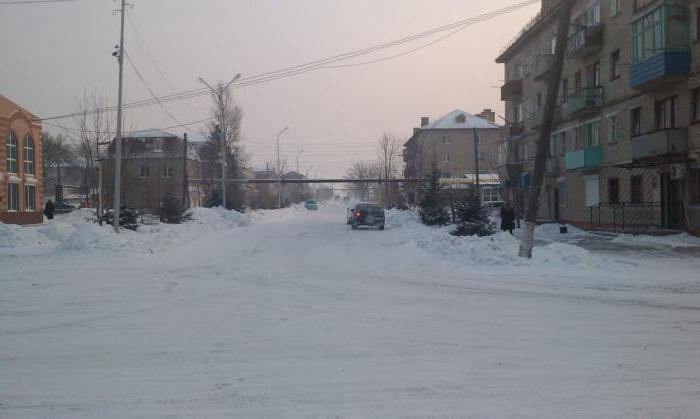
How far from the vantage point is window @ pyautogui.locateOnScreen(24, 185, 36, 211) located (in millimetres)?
36494

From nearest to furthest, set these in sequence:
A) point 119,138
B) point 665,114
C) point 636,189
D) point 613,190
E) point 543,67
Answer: point 119,138 < point 665,114 < point 636,189 < point 613,190 < point 543,67

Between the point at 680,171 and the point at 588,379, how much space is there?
69.7 feet

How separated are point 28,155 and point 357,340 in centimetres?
3610

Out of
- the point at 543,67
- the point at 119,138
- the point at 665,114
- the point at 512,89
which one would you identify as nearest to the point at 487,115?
the point at 512,89

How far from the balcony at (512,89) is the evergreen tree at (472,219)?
2400cm

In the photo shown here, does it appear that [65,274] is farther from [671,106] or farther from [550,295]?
[671,106]

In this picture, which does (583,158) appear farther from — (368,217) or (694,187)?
(368,217)

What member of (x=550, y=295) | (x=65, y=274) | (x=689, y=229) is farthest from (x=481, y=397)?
(x=689, y=229)

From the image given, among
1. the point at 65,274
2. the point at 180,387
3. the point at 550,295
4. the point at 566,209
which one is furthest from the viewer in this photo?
the point at 566,209

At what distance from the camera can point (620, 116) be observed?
1155 inches

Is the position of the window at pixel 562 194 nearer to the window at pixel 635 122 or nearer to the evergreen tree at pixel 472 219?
the window at pixel 635 122

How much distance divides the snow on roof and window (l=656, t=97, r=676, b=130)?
182ft

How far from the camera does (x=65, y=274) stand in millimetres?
14555

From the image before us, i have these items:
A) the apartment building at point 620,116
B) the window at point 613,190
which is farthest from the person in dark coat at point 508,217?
the window at point 613,190
